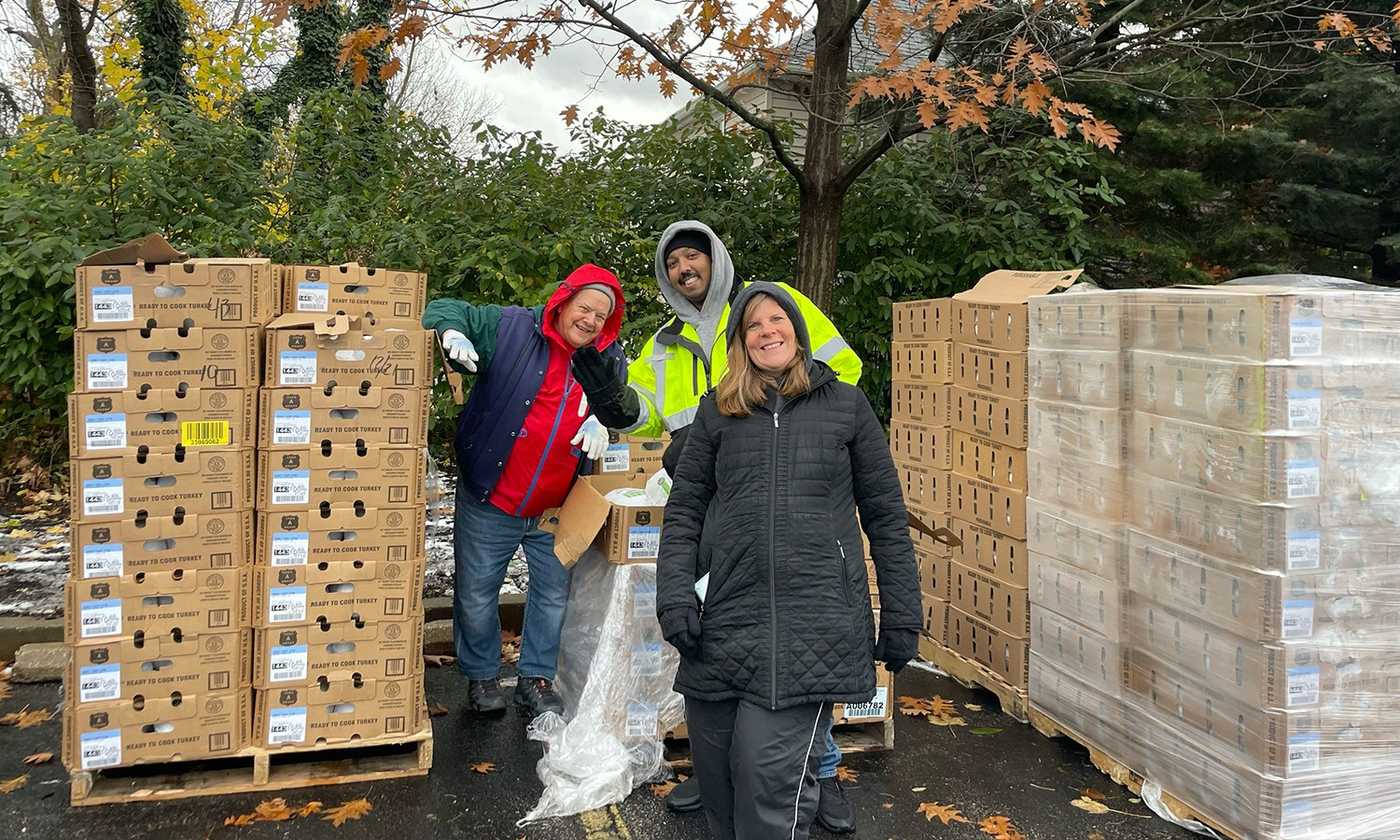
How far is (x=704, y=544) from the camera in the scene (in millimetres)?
2781

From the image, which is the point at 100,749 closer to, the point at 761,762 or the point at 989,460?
the point at 761,762

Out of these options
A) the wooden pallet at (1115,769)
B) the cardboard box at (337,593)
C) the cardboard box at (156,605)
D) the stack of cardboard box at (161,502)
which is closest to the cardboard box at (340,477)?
the stack of cardboard box at (161,502)

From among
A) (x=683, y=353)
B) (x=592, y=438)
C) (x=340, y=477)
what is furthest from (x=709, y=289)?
(x=340, y=477)

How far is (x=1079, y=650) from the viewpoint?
13.4 feet

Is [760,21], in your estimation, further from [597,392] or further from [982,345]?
[597,392]

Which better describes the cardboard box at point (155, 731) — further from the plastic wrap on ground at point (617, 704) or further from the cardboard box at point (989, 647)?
the cardboard box at point (989, 647)

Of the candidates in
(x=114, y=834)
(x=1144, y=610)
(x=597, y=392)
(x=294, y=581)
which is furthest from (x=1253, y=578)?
(x=114, y=834)

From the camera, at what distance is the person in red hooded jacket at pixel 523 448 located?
4055 millimetres

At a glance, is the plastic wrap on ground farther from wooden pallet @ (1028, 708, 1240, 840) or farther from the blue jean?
wooden pallet @ (1028, 708, 1240, 840)

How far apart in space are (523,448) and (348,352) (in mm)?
860

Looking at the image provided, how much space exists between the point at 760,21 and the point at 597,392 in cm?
352

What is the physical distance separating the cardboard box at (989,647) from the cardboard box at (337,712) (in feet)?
9.34

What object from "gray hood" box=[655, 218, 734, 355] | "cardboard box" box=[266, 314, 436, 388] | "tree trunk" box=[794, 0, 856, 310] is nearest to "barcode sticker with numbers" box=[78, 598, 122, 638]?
"cardboard box" box=[266, 314, 436, 388]

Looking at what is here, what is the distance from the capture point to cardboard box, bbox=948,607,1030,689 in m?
4.51
